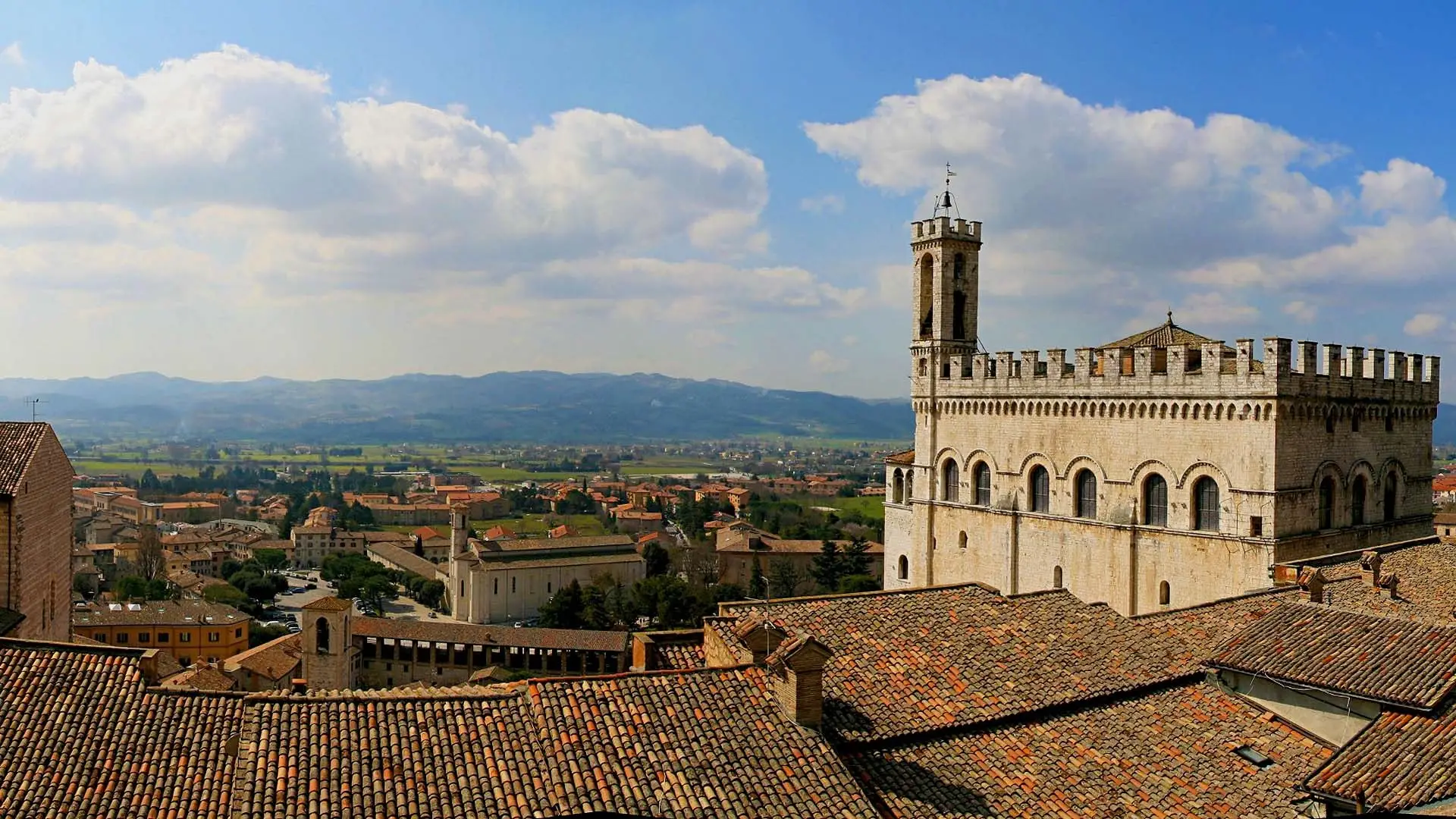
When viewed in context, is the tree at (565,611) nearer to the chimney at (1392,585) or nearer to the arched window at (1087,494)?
the arched window at (1087,494)

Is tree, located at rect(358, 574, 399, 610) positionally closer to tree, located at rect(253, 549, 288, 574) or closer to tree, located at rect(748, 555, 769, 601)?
tree, located at rect(253, 549, 288, 574)

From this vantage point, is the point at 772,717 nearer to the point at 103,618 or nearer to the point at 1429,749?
the point at 1429,749

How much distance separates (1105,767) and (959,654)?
2508 millimetres

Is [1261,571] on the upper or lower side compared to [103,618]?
upper

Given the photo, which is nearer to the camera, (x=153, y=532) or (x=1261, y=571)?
(x=1261, y=571)

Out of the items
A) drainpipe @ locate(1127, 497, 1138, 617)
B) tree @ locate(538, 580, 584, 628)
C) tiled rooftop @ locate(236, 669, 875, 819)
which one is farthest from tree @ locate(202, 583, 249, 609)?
tiled rooftop @ locate(236, 669, 875, 819)

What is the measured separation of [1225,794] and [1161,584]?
13.1 m

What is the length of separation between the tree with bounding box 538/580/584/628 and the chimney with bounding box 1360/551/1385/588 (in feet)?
170

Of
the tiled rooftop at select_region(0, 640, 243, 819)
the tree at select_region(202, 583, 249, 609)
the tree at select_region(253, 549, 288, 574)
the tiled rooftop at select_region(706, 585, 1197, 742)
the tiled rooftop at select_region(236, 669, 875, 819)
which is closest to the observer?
the tiled rooftop at select_region(0, 640, 243, 819)

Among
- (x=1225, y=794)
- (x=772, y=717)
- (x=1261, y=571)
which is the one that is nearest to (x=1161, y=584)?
(x=1261, y=571)

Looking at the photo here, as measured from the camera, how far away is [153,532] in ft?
310

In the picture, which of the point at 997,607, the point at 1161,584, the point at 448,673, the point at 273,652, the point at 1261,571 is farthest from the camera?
the point at 448,673

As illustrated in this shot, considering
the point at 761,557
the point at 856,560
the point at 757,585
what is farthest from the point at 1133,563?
the point at 761,557

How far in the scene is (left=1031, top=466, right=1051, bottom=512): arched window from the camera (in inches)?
1078
